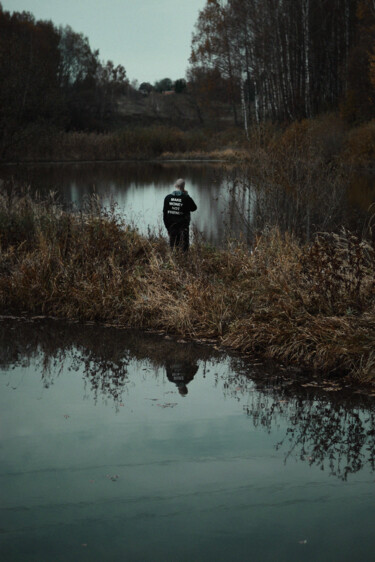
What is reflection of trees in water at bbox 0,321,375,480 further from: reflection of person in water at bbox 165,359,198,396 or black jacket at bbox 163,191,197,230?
black jacket at bbox 163,191,197,230

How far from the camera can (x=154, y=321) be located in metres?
10.3

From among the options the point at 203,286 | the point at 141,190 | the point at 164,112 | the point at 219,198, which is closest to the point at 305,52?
the point at 141,190

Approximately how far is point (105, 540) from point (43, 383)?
3.61 m

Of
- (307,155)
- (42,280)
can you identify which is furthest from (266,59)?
(42,280)

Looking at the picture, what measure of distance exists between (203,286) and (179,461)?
5.16 metres

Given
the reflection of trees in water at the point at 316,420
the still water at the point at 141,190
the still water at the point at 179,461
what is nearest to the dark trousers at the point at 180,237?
the still water at the point at 141,190

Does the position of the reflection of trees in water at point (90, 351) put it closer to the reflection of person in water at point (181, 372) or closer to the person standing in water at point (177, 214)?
the reflection of person in water at point (181, 372)

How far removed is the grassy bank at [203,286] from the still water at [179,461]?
55cm

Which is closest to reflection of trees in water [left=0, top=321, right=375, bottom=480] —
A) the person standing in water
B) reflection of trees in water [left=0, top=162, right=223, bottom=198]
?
the person standing in water

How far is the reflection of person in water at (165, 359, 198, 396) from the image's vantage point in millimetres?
7934

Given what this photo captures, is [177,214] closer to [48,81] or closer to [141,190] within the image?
[141,190]

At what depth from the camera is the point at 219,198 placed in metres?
27.7

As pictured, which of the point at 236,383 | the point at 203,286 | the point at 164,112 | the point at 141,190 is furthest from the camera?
the point at 164,112

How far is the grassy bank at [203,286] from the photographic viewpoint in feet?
27.8
